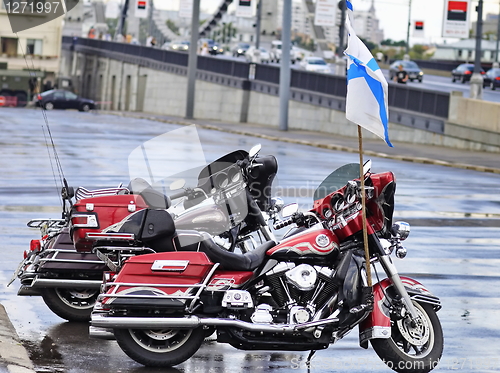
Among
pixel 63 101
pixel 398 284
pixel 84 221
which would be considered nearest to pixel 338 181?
pixel 398 284

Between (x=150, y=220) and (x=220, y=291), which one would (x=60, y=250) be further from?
(x=220, y=291)

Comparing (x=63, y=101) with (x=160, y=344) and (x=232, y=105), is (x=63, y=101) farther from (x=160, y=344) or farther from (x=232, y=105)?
(x=160, y=344)

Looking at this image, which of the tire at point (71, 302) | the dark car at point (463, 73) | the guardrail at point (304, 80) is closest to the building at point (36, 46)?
the guardrail at point (304, 80)

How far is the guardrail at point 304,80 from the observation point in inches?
1481

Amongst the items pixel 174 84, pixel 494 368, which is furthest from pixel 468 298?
pixel 174 84

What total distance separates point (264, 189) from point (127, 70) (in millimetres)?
90462

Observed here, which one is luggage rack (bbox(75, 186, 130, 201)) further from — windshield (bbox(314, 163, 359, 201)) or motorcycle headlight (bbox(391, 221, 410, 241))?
motorcycle headlight (bbox(391, 221, 410, 241))

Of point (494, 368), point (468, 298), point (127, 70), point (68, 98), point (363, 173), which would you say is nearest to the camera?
point (363, 173)

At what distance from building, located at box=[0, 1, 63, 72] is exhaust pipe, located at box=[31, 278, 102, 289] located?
97780mm

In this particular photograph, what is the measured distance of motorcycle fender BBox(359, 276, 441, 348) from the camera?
22.4 ft

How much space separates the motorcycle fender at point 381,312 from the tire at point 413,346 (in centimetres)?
6

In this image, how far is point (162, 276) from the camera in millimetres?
6926

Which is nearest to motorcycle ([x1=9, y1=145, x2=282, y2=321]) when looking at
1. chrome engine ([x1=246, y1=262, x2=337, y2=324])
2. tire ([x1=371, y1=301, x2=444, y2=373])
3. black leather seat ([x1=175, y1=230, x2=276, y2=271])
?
black leather seat ([x1=175, y1=230, x2=276, y2=271])

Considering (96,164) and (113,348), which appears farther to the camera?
(96,164)
